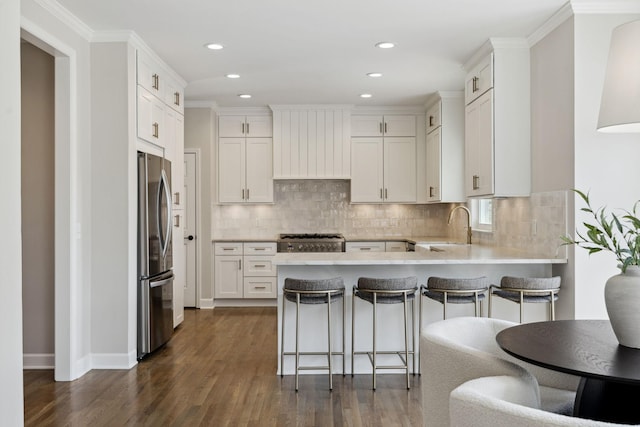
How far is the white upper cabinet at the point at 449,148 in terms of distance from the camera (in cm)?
646

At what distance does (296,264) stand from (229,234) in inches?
148

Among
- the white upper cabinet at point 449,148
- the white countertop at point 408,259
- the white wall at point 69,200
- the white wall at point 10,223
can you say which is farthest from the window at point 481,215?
the white wall at point 10,223

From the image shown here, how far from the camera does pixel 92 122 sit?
4367 mm

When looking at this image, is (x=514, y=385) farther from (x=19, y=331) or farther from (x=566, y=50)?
(x=566, y=50)

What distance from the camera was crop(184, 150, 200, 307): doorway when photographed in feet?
22.9

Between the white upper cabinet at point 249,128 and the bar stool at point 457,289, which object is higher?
the white upper cabinet at point 249,128

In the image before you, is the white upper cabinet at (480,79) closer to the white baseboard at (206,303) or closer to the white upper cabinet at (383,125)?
the white upper cabinet at (383,125)

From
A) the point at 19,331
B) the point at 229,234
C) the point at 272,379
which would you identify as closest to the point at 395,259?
the point at 272,379

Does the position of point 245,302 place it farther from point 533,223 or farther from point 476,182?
point 533,223

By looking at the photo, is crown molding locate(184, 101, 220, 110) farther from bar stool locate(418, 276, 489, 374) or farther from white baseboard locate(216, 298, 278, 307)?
bar stool locate(418, 276, 489, 374)

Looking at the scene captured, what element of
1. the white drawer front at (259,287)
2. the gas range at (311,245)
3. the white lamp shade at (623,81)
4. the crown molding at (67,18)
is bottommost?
the white drawer front at (259,287)

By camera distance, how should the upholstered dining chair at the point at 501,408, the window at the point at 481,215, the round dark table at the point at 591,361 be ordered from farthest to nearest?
the window at the point at 481,215, the round dark table at the point at 591,361, the upholstered dining chair at the point at 501,408

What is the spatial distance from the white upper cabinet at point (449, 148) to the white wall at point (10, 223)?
5031mm

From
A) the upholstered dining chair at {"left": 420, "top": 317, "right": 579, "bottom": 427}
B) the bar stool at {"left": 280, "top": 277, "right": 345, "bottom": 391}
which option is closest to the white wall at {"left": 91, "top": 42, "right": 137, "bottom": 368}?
the bar stool at {"left": 280, "top": 277, "right": 345, "bottom": 391}
